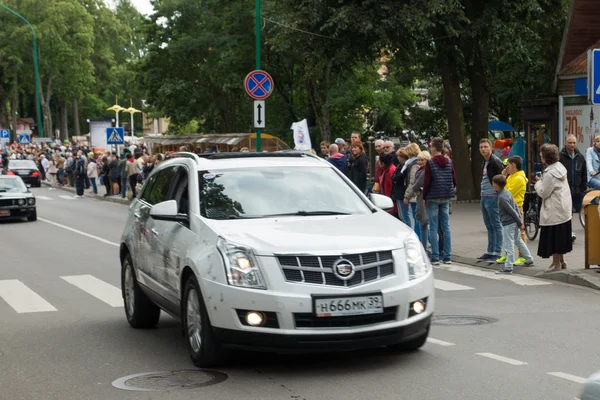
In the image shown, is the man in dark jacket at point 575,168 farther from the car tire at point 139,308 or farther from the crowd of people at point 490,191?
the car tire at point 139,308

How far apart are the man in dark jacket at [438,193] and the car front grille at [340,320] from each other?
8114 millimetres

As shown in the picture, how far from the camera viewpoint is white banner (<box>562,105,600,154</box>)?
26.1 m

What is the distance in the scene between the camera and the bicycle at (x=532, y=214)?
18.5m

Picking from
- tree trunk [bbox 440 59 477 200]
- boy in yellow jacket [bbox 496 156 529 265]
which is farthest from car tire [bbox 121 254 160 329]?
tree trunk [bbox 440 59 477 200]

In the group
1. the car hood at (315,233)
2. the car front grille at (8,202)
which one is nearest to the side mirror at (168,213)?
the car hood at (315,233)

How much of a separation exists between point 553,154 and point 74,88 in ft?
295

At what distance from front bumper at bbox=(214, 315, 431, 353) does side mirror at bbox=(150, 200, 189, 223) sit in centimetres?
127

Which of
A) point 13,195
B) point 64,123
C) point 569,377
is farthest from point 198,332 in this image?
point 64,123

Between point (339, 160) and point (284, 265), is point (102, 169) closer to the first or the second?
point (339, 160)

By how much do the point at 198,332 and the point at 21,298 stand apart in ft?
18.4

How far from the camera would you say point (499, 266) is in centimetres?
1524

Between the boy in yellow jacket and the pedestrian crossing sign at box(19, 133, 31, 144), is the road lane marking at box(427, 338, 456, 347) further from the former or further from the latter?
the pedestrian crossing sign at box(19, 133, 31, 144)

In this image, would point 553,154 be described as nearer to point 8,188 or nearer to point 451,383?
point 451,383

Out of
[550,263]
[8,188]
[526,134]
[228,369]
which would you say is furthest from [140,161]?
[228,369]
